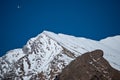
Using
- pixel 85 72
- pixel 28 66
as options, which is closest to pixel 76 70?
pixel 85 72

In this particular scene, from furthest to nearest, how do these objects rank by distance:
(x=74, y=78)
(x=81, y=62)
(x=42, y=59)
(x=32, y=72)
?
(x=42, y=59), (x=32, y=72), (x=81, y=62), (x=74, y=78)

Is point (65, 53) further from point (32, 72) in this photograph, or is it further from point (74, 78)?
point (74, 78)

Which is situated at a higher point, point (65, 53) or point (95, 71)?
point (65, 53)

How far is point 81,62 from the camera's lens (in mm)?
65875

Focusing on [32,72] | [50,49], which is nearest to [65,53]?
[50,49]

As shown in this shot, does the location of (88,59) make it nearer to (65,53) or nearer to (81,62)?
(81,62)

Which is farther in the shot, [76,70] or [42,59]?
[42,59]

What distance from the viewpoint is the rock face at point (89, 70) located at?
6059 cm

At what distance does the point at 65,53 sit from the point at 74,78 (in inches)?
4936

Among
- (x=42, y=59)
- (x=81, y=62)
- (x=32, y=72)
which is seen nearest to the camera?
(x=81, y=62)

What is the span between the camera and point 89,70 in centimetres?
6238

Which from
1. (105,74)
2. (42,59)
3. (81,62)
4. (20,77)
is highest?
(42,59)

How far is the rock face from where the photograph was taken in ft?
199

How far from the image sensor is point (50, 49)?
643ft
